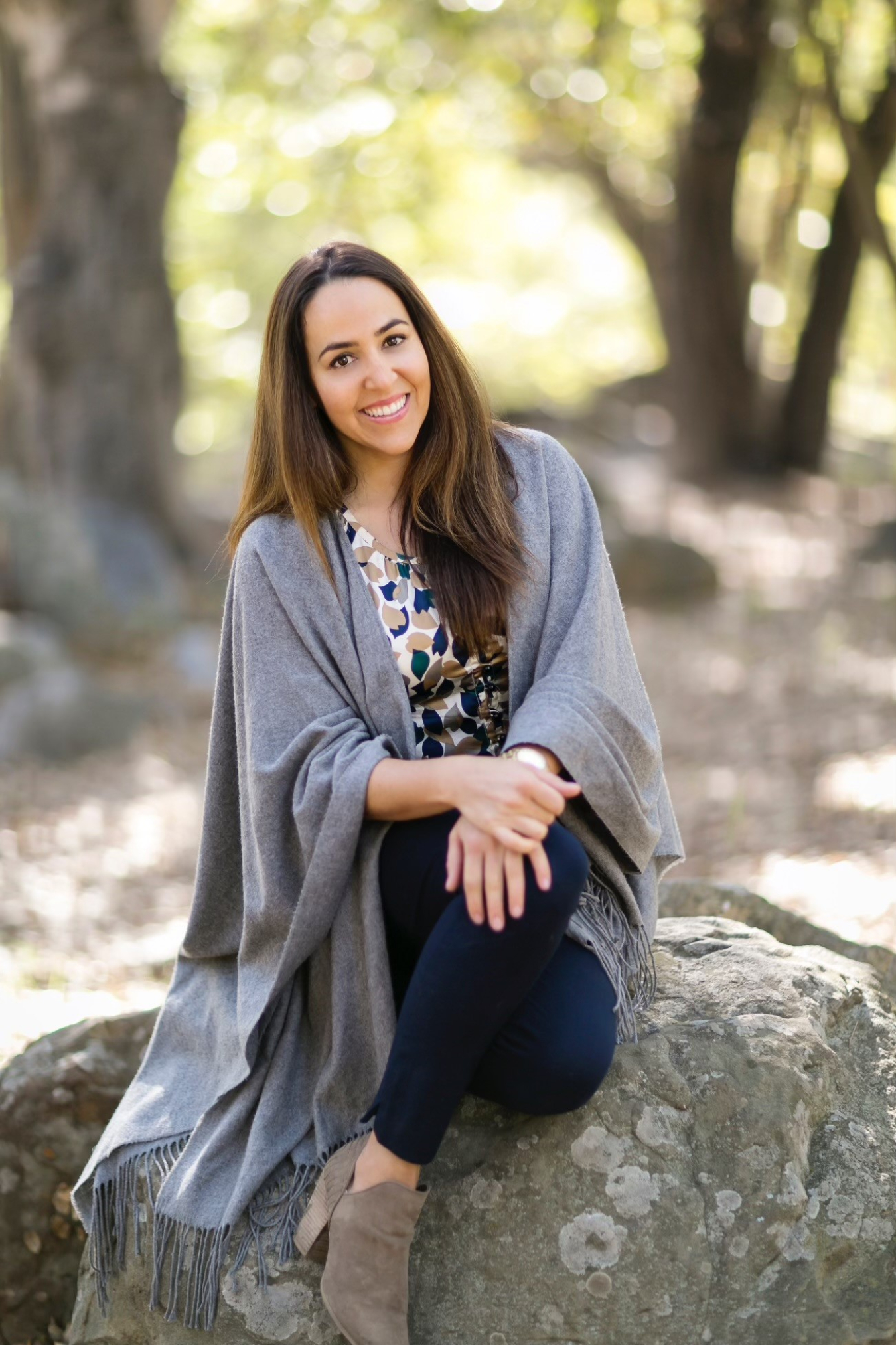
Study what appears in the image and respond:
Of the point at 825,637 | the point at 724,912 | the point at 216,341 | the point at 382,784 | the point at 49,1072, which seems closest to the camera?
the point at 382,784

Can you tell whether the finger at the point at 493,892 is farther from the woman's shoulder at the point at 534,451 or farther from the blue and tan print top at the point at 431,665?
the woman's shoulder at the point at 534,451

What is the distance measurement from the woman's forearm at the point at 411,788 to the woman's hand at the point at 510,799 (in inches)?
0.7

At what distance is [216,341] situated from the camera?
49.2 feet

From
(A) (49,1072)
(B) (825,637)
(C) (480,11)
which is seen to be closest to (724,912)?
(A) (49,1072)

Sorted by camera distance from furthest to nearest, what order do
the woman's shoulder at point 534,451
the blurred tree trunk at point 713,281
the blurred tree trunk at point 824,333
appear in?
1. the blurred tree trunk at point 824,333
2. the blurred tree trunk at point 713,281
3. the woman's shoulder at point 534,451

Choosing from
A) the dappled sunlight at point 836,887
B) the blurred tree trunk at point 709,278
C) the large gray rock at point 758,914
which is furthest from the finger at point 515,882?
the blurred tree trunk at point 709,278

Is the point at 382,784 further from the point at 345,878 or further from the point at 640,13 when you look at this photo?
the point at 640,13

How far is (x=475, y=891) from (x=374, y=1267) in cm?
54

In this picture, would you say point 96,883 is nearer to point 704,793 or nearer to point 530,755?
point 704,793

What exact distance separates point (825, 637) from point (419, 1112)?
5.52 m

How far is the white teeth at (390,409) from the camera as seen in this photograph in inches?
90.0

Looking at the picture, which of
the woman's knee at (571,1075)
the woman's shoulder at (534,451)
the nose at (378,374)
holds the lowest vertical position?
the woman's knee at (571,1075)

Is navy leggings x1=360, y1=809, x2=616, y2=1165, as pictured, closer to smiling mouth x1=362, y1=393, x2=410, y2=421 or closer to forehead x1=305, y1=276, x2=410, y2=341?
smiling mouth x1=362, y1=393, x2=410, y2=421

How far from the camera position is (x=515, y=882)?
186 cm
